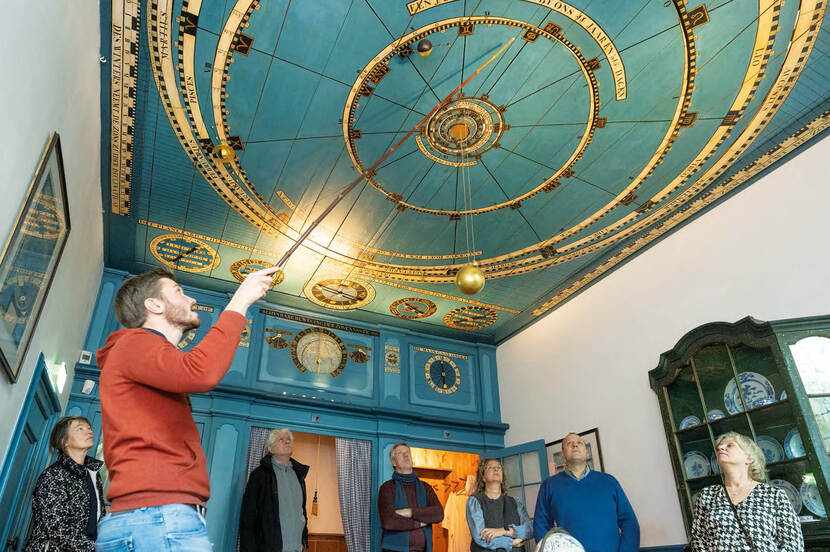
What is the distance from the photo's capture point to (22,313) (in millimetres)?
2766

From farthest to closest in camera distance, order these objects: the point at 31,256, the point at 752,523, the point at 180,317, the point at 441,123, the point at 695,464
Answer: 1. the point at 695,464
2. the point at 441,123
3. the point at 752,523
4. the point at 31,256
5. the point at 180,317

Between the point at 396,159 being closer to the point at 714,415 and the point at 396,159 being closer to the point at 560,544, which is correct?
the point at 714,415

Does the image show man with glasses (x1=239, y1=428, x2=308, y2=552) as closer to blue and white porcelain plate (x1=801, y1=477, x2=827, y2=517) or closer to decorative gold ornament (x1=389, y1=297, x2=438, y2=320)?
decorative gold ornament (x1=389, y1=297, x2=438, y2=320)

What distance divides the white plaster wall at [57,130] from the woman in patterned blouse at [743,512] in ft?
11.9

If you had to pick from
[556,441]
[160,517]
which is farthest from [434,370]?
[160,517]

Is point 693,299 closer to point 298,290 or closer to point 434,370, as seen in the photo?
point 434,370

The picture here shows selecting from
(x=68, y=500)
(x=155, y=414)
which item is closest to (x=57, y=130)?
(x=68, y=500)

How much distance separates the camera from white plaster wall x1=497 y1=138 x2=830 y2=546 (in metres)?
4.09

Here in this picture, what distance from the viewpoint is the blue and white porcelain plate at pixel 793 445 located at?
3.60 meters

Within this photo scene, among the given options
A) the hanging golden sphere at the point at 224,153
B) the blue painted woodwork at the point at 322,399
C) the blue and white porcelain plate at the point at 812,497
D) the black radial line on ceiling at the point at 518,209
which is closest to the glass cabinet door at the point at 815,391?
the blue and white porcelain plate at the point at 812,497

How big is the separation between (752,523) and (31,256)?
150 inches

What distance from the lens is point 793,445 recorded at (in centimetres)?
365

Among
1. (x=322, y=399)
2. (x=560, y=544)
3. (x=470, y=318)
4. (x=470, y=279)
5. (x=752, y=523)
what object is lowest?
(x=560, y=544)

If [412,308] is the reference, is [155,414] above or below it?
below
